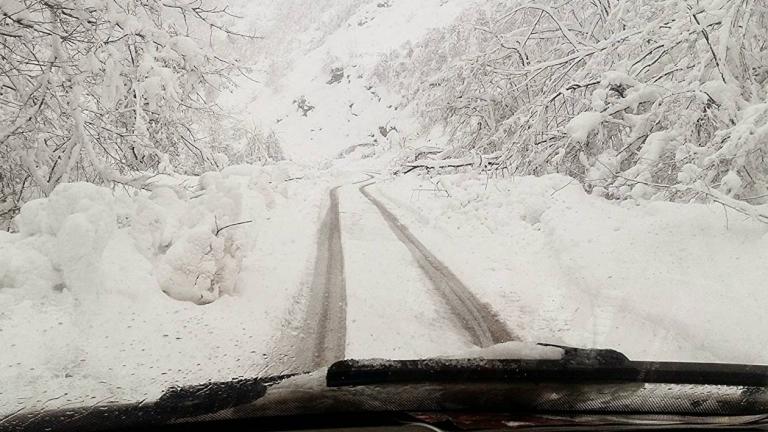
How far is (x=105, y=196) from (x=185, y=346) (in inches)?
78.8

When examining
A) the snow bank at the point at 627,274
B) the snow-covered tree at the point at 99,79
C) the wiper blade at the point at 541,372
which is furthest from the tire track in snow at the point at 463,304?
the snow-covered tree at the point at 99,79

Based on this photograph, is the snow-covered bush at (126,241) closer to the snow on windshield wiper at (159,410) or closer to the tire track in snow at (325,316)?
the tire track in snow at (325,316)

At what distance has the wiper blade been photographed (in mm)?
2389

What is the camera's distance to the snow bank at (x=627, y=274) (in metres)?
4.62

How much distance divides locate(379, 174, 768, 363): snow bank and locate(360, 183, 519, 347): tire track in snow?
0.17 m

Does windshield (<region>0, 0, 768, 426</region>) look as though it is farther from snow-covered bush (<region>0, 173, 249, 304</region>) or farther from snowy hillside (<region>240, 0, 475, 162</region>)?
snowy hillside (<region>240, 0, 475, 162</region>)

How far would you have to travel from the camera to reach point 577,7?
577 inches

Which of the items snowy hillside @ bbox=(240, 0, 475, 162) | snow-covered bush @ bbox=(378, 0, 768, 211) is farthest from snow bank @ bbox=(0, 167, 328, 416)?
snowy hillside @ bbox=(240, 0, 475, 162)

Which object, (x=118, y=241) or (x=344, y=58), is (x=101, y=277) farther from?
(x=344, y=58)

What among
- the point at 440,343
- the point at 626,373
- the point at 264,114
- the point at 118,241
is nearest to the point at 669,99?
the point at 440,343

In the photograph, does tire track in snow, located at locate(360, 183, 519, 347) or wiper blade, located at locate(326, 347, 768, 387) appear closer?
wiper blade, located at locate(326, 347, 768, 387)

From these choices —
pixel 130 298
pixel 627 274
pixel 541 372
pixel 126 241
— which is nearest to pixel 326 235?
pixel 126 241

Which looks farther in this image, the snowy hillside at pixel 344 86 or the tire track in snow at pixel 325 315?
the snowy hillside at pixel 344 86

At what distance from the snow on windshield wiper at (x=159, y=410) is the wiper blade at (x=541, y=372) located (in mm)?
438
